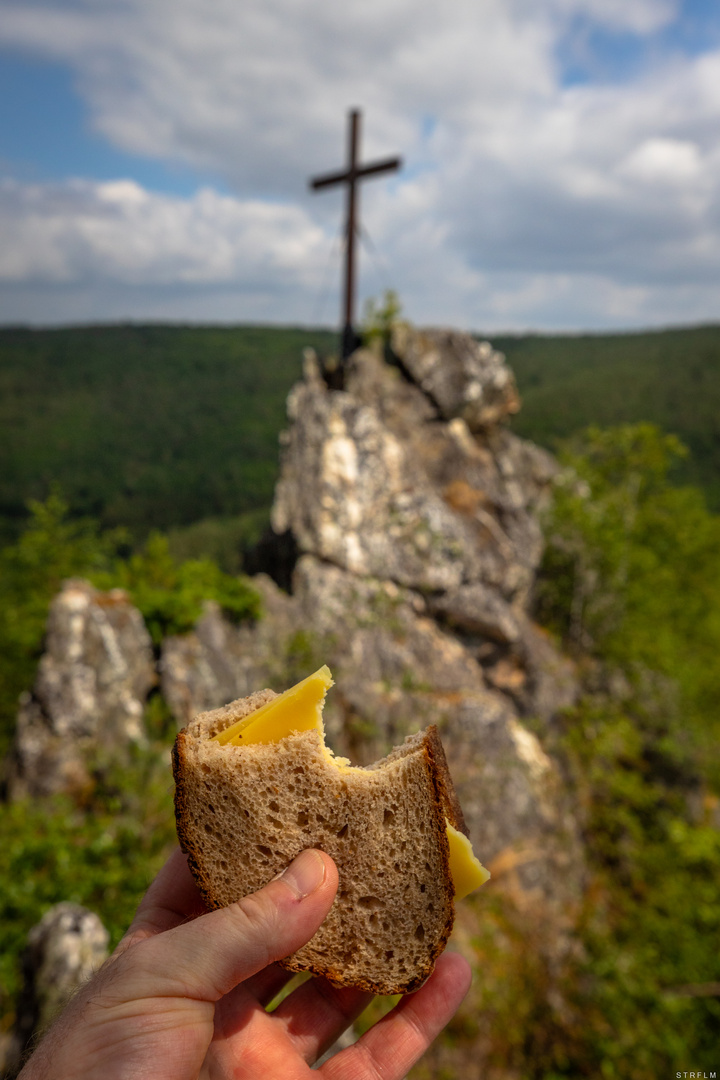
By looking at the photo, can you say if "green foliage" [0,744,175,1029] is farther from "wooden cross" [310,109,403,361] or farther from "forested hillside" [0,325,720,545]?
"forested hillside" [0,325,720,545]

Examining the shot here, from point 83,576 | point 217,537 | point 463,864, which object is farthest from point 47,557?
Result: point 217,537

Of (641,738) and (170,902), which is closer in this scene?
(170,902)

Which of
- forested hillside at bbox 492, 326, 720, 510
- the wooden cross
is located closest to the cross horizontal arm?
the wooden cross

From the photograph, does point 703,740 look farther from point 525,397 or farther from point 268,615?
point 525,397

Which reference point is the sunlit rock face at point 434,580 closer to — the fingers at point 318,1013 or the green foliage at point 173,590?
the green foliage at point 173,590

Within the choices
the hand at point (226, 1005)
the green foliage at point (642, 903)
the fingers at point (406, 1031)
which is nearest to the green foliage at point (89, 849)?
the hand at point (226, 1005)

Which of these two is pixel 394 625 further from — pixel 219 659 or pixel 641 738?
pixel 641 738
